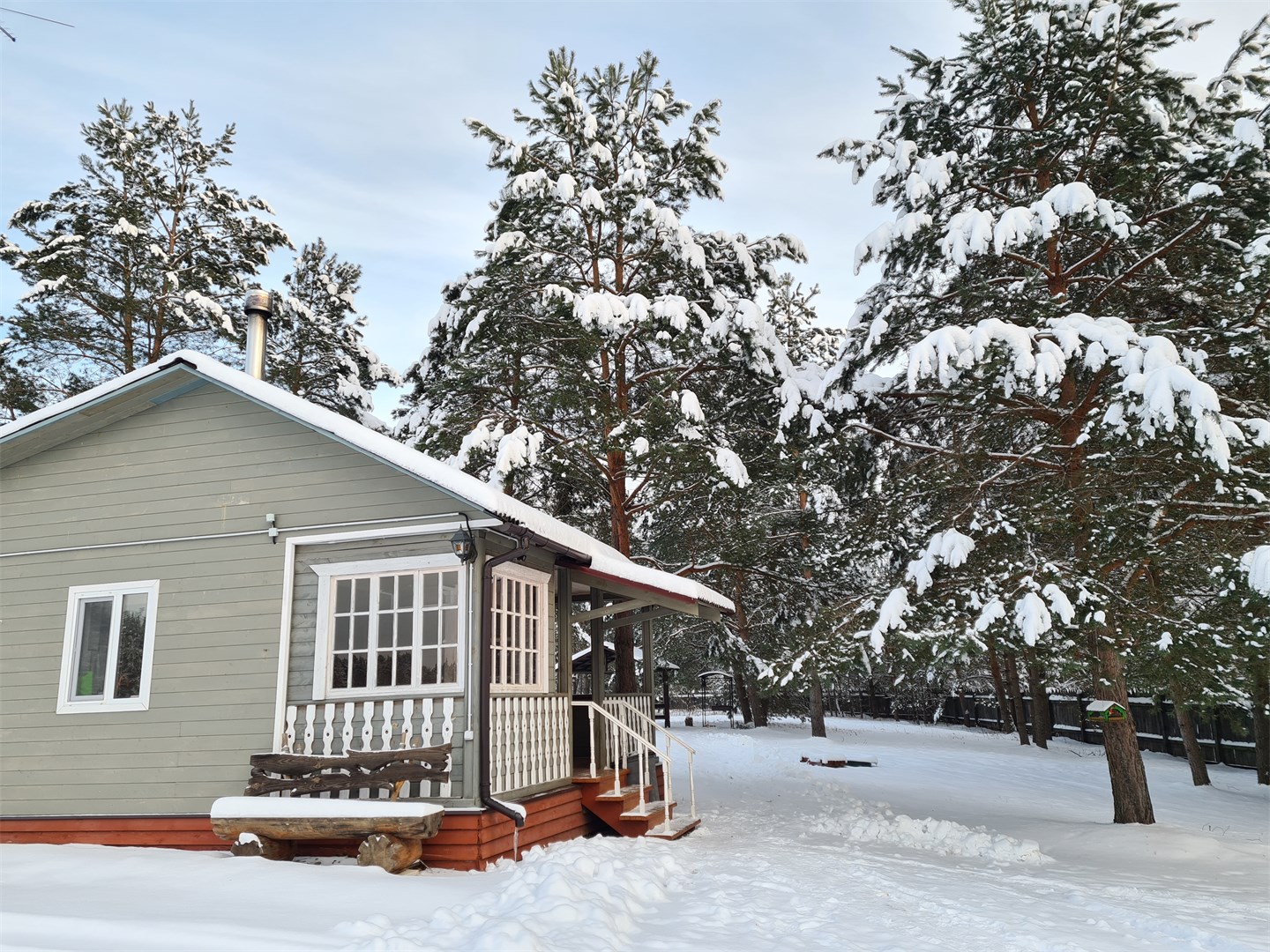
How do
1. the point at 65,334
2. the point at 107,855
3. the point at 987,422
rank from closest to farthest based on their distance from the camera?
the point at 107,855
the point at 987,422
the point at 65,334

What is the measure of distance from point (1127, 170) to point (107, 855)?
13442mm

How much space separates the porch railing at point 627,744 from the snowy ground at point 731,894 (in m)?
0.74

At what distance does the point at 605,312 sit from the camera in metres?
13.1

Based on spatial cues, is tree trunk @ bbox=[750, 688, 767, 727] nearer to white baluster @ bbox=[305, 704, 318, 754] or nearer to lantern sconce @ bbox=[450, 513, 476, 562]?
white baluster @ bbox=[305, 704, 318, 754]

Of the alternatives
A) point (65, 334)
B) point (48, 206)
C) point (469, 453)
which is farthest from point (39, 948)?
point (48, 206)

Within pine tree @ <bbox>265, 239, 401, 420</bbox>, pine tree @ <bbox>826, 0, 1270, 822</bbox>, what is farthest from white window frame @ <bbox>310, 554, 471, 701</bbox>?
pine tree @ <bbox>265, 239, 401, 420</bbox>

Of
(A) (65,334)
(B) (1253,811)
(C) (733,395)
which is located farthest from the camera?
(A) (65,334)

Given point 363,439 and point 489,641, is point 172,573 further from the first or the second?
point 489,641

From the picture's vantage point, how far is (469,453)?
13.3 meters

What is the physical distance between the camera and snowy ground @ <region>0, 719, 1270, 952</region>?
5.10 m

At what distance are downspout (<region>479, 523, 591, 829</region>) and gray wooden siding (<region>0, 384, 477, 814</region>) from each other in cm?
56

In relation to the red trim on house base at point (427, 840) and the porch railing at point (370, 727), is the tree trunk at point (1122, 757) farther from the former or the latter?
the porch railing at point (370, 727)

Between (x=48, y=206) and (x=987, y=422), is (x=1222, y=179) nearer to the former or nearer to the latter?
(x=987, y=422)

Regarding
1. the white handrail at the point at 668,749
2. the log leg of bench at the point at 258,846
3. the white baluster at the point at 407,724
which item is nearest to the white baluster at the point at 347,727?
the white baluster at the point at 407,724
